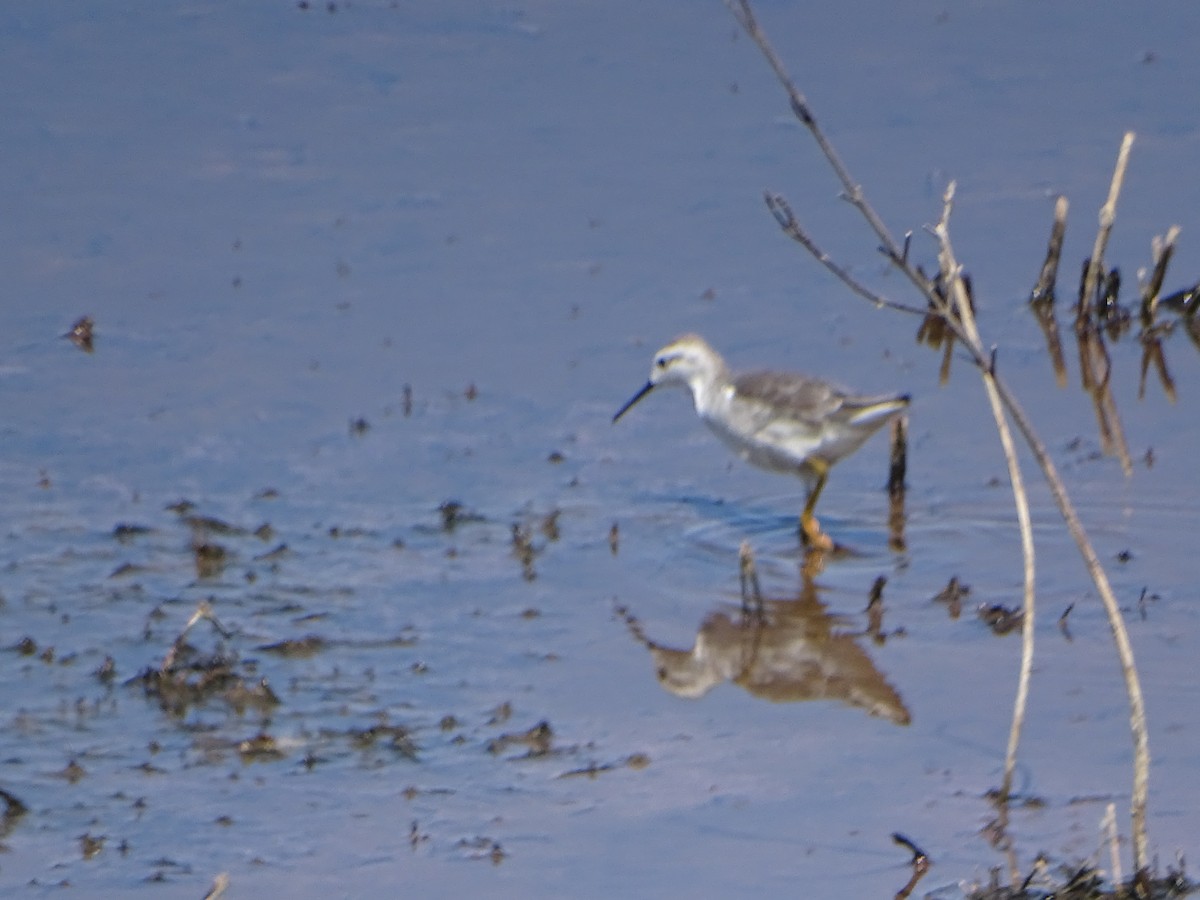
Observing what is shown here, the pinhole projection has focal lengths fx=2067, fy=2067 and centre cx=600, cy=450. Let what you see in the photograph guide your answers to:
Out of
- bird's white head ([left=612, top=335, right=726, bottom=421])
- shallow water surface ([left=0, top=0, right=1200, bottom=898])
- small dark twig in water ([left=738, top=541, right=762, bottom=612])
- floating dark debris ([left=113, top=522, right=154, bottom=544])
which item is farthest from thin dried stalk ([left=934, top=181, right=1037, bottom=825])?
floating dark debris ([left=113, top=522, right=154, bottom=544])

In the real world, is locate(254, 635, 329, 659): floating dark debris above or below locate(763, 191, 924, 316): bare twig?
below

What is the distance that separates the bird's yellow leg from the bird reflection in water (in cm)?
56

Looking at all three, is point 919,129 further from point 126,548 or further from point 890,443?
point 126,548

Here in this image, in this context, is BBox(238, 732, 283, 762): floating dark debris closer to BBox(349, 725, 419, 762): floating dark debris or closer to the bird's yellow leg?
BBox(349, 725, 419, 762): floating dark debris

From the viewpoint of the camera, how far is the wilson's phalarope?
9266 millimetres

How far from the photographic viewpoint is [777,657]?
7992mm

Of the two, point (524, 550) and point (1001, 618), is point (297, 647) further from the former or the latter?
point (1001, 618)

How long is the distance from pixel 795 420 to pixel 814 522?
468mm

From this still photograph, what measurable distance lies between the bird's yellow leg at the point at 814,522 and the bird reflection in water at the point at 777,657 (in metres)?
0.56

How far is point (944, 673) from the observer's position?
7699 millimetres

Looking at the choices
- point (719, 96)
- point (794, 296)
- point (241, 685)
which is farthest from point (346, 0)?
point (241, 685)

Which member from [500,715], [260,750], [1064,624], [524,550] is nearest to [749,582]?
[524,550]

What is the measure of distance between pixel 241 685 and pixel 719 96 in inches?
339

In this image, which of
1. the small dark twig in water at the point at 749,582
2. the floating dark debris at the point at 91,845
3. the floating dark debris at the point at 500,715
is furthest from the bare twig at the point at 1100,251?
the floating dark debris at the point at 91,845
